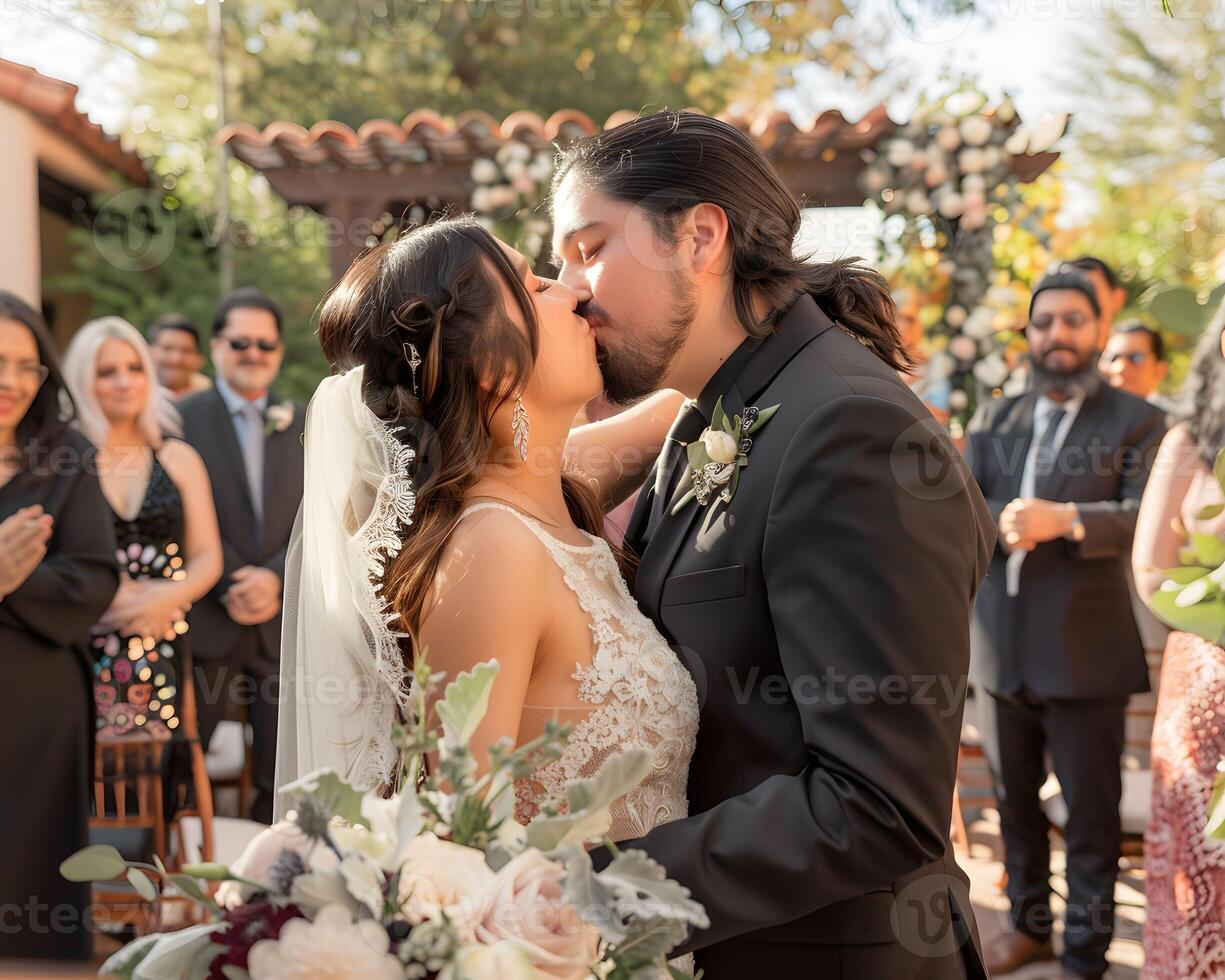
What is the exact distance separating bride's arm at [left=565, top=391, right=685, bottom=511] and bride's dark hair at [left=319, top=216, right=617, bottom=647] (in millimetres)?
728

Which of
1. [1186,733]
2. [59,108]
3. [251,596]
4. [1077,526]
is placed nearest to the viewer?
[1186,733]

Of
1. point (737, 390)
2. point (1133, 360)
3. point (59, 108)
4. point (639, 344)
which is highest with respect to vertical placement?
point (59, 108)

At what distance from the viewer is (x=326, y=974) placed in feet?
3.21

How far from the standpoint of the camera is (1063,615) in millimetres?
4695

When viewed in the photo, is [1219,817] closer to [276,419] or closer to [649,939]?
[649,939]

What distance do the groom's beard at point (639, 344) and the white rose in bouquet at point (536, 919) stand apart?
1.32 meters

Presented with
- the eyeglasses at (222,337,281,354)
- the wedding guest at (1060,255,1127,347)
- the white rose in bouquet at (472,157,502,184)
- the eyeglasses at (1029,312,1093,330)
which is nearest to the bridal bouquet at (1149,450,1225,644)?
the eyeglasses at (1029,312,1093,330)

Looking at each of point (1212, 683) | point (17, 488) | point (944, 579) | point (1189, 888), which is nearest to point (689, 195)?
point (944, 579)

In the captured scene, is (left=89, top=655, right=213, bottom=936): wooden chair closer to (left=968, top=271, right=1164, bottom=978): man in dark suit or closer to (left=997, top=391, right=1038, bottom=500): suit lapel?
(left=968, top=271, right=1164, bottom=978): man in dark suit

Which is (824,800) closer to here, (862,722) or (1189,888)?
(862,722)

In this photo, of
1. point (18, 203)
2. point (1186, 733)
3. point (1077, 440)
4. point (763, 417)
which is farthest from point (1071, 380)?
point (18, 203)

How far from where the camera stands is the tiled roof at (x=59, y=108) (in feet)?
28.5

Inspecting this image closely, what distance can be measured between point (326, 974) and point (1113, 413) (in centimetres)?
443

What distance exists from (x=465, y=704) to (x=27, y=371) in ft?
12.6
